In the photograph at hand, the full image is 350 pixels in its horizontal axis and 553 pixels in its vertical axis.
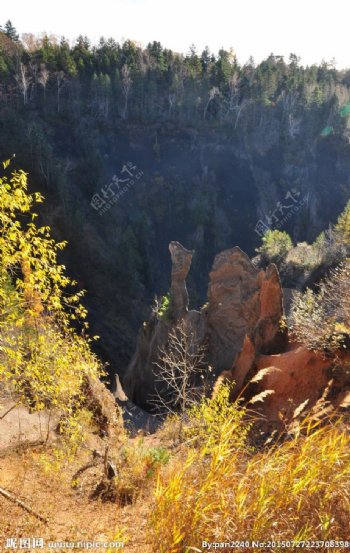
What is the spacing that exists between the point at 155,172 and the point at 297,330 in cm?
7083

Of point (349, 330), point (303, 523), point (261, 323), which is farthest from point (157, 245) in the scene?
point (303, 523)

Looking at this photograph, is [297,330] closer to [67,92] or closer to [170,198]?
[170,198]

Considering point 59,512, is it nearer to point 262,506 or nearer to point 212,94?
point 262,506

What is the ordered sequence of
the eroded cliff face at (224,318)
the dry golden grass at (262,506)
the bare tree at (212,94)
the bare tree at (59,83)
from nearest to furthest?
the dry golden grass at (262,506) < the eroded cliff face at (224,318) < the bare tree at (59,83) < the bare tree at (212,94)

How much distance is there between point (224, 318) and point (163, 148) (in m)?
68.4

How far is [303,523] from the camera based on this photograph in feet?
13.0

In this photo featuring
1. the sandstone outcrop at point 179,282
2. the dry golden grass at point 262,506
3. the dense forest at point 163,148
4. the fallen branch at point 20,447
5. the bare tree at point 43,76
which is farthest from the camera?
the bare tree at point 43,76

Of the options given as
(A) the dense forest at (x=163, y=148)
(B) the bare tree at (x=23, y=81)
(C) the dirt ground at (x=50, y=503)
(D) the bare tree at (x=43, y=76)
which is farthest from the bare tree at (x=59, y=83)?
(C) the dirt ground at (x=50, y=503)

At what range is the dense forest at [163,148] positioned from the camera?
191ft

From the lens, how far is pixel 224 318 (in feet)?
78.1

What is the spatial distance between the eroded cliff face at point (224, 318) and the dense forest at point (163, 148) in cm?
2521

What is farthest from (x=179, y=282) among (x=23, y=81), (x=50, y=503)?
(x=23, y=81)

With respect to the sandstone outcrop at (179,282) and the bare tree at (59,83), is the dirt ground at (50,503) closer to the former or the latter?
the sandstone outcrop at (179,282)

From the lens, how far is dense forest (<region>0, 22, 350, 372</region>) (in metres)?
58.3
